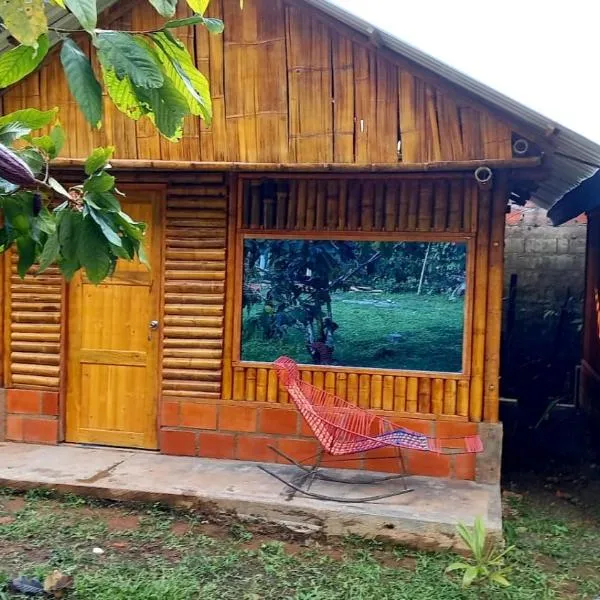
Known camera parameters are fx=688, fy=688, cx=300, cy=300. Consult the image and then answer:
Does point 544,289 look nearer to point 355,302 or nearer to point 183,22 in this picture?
point 355,302

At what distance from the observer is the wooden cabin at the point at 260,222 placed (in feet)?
16.2

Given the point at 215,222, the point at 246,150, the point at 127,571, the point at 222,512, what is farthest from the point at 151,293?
the point at 127,571

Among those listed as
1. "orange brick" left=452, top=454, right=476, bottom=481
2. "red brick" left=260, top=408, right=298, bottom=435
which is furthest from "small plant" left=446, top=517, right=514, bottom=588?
"red brick" left=260, top=408, right=298, bottom=435

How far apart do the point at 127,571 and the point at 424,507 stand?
1921mm

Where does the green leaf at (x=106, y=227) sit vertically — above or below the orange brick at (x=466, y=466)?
above

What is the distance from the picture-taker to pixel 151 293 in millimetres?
5672

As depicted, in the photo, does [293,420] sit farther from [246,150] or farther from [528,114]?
[528,114]

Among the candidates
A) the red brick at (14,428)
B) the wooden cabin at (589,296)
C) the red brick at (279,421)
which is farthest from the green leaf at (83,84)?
the wooden cabin at (589,296)

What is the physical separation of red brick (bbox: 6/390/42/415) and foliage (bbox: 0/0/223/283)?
172 inches

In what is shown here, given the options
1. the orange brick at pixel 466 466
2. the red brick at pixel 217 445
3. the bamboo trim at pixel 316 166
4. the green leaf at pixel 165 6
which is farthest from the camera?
the red brick at pixel 217 445

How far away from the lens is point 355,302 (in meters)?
5.40

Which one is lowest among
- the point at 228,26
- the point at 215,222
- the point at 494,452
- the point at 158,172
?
the point at 494,452

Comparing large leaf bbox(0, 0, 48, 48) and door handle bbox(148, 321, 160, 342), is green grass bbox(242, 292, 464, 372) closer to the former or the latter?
door handle bbox(148, 321, 160, 342)

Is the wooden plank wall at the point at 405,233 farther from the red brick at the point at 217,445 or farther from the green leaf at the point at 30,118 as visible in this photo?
the green leaf at the point at 30,118
